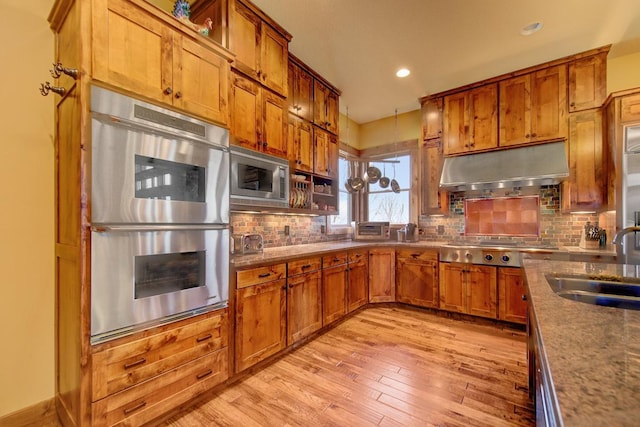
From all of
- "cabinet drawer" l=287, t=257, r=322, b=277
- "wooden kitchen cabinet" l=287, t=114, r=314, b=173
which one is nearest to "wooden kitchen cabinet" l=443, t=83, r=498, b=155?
"wooden kitchen cabinet" l=287, t=114, r=314, b=173

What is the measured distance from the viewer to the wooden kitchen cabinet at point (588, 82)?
2959 mm

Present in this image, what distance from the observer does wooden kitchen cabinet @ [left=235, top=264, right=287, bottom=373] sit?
6.97ft

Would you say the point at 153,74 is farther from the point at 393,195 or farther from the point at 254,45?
the point at 393,195

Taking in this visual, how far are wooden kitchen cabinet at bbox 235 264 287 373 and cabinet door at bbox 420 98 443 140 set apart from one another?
2870 mm

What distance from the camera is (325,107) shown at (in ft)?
11.9

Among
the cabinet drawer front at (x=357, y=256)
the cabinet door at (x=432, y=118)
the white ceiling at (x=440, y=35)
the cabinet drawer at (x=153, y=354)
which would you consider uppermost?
the white ceiling at (x=440, y=35)

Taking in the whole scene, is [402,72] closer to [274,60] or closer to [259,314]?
[274,60]

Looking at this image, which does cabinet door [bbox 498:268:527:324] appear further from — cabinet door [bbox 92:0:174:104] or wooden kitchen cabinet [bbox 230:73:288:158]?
cabinet door [bbox 92:0:174:104]

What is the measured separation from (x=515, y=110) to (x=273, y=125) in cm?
291

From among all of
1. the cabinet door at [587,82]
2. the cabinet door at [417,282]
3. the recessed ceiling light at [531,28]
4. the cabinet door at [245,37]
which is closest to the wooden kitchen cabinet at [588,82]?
the cabinet door at [587,82]

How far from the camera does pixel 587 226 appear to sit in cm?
314

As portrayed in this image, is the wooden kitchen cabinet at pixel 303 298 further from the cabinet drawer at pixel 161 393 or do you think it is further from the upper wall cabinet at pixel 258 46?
the upper wall cabinet at pixel 258 46

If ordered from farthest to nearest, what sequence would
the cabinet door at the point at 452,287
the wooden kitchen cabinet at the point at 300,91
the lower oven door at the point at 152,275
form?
1. the cabinet door at the point at 452,287
2. the wooden kitchen cabinet at the point at 300,91
3. the lower oven door at the point at 152,275

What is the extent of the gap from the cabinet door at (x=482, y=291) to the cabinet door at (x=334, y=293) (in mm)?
1508
